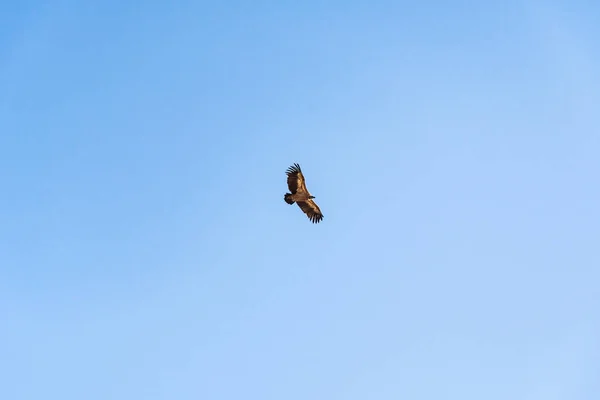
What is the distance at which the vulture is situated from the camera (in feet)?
194

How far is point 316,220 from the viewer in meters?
63.3

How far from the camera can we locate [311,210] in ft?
207

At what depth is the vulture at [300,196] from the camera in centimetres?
5916

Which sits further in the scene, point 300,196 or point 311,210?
point 311,210

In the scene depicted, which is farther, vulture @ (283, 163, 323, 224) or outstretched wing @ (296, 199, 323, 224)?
outstretched wing @ (296, 199, 323, 224)

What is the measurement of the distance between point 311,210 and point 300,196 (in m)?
2.54

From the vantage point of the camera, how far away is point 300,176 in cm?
5919

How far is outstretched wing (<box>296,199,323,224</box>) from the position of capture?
62469 mm

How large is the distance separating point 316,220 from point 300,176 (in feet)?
17.8

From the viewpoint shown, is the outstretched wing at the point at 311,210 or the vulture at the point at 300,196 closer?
the vulture at the point at 300,196

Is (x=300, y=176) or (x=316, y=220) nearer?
(x=300, y=176)

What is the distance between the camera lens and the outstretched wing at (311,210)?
62.5 meters
